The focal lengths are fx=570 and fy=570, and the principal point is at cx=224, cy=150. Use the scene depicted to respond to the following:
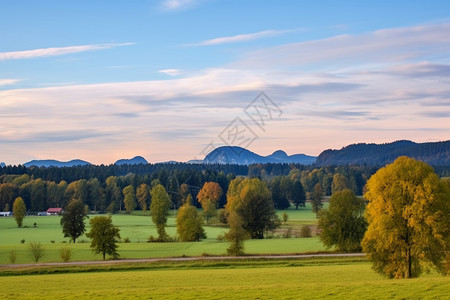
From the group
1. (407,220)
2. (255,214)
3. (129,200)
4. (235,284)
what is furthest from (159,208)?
(235,284)

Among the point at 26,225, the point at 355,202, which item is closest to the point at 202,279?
the point at 355,202

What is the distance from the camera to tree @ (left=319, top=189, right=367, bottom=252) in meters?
78.9

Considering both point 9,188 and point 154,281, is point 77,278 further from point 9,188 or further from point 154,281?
point 9,188

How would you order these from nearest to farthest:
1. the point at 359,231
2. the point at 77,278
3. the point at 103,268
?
the point at 77,278 < the point at 103,268 < the point at 359,231

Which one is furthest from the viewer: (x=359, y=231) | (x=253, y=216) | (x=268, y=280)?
(x=253, y=216)

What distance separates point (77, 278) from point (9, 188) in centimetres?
15550

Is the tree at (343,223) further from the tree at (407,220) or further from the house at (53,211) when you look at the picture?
the house at (53,211)

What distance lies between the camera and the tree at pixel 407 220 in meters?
44.9

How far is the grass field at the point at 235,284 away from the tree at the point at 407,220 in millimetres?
2229

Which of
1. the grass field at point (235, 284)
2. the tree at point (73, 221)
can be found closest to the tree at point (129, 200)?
the tree at point (73, 221)

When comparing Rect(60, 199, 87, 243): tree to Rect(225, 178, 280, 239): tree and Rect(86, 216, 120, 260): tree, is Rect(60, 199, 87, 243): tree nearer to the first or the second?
Rect(86, 216, 120, 260): tree

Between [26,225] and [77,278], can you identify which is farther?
[26,225]

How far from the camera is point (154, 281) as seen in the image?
44969mm

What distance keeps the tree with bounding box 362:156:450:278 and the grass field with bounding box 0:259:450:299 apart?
7.31ft
